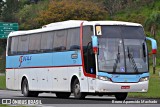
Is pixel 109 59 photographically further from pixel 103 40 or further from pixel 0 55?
pixel 0 55

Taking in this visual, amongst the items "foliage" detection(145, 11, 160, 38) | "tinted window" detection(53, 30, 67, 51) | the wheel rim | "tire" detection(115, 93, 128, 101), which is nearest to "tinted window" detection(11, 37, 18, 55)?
"tinted window" detection(53, 30, 67, 51)

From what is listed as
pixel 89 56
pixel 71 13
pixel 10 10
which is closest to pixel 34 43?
pixel 89 56

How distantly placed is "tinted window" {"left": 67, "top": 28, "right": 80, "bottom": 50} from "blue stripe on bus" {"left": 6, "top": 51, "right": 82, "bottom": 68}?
0.91 feet

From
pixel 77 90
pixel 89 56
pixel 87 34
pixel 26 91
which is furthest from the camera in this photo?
pixel 26 91

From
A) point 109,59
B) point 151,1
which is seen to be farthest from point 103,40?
point 151,1

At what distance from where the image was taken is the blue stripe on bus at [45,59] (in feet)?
89.5

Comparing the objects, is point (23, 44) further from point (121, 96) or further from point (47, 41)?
point (121, 96)

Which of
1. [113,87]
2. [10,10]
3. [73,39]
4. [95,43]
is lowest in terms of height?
[113,87]

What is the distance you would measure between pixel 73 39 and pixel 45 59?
331cm

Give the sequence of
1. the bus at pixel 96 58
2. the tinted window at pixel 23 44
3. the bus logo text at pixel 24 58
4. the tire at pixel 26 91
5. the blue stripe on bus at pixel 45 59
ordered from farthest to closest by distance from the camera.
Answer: the tinted window at pixel 23 44
the tire at pixel 26 91
the bus logo text at pixel 24 58
the blue stripe on bus at pixel 45 59
the bus at pixel 96 58

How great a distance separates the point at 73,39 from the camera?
27.5m

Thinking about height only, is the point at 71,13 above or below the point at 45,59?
above

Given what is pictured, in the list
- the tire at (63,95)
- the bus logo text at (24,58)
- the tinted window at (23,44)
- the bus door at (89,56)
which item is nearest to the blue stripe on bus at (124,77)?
the bus door at (89,56)

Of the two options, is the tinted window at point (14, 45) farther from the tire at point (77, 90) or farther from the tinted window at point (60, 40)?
the tire at point (77, 90)
